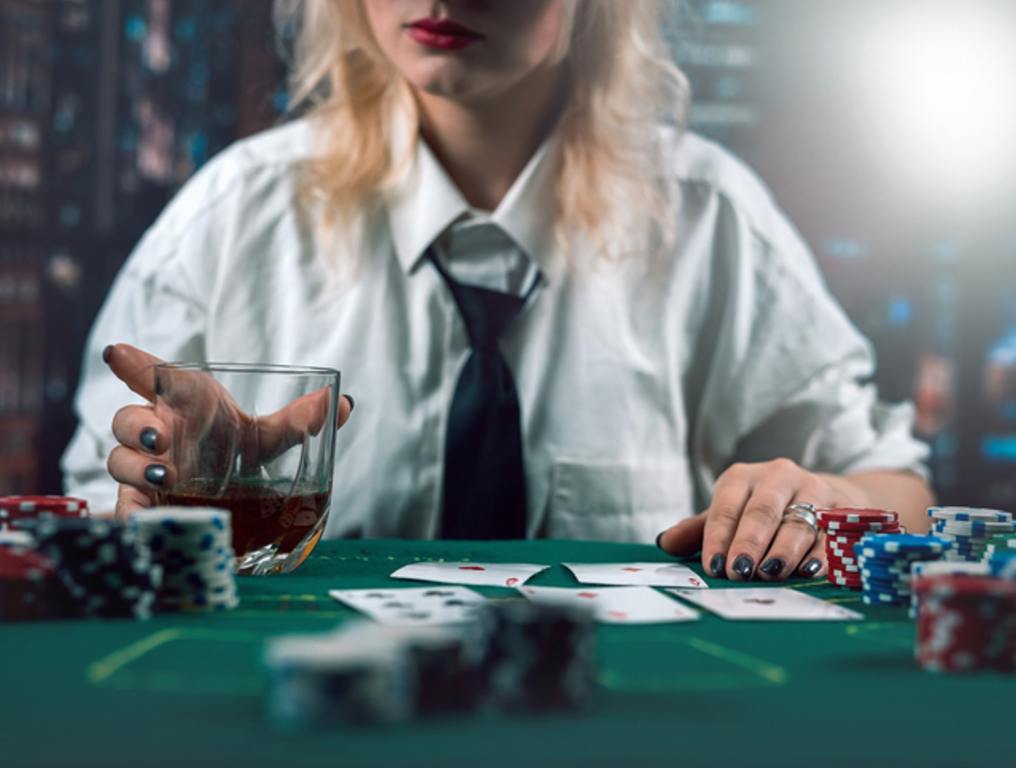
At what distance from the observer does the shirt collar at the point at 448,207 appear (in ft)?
7.81

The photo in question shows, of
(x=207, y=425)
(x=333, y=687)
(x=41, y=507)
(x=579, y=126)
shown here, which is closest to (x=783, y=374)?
(x=579, y=126)

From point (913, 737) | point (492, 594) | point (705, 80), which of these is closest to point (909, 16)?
point (705, 80)

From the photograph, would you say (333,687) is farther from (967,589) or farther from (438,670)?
(967,589)

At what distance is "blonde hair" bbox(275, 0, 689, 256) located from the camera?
97.7 inches

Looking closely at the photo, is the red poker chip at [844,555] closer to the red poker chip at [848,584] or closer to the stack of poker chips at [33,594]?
the red poker chip at [848,584]

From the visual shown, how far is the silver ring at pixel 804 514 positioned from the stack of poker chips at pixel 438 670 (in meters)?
0.72

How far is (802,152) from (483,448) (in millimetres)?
2512

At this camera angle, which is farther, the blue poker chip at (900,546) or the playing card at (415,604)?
the blue poker chip at (900,546)

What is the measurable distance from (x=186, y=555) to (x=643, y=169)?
173cm

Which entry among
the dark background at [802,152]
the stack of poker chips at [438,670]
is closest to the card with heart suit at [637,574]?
the stack of poker chips at [438,670]

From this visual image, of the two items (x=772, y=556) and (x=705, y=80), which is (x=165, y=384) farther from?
(x=705, y=80)

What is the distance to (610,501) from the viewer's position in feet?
7.98

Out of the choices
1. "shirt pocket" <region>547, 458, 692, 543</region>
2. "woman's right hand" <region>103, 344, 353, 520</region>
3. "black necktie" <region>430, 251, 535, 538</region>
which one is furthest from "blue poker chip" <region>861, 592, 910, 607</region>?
"shirt pocket" <region>547, 458, 692, 543</region>

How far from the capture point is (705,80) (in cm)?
425
